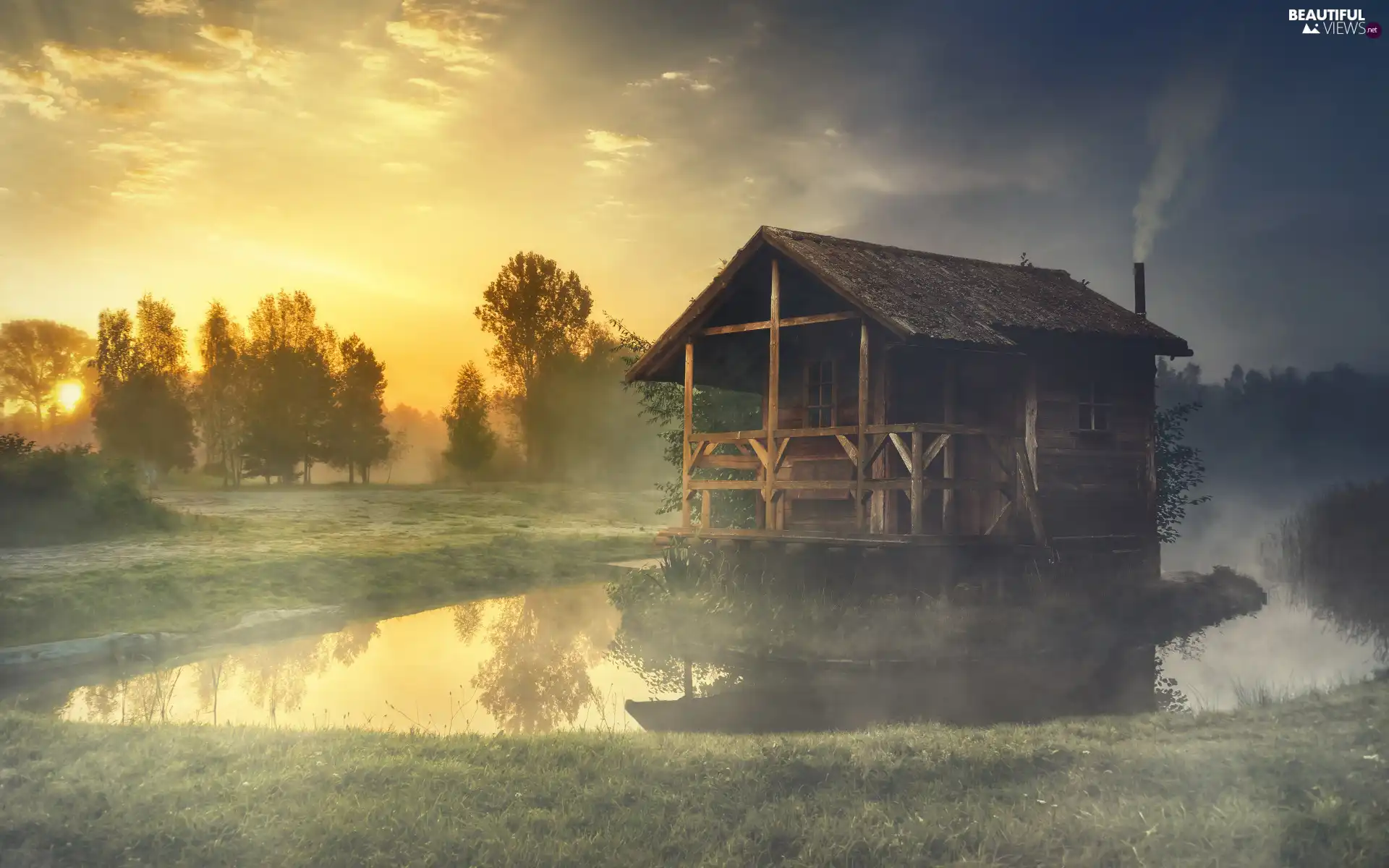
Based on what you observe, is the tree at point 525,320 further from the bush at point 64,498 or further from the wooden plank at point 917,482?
the wooden plank at point 917,482

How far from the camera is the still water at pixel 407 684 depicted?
1219 centimetres

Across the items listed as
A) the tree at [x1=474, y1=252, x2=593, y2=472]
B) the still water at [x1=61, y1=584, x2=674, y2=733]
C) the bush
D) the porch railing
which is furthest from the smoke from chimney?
the tree at [x1=474, y1=252, x2=593, y2=472]

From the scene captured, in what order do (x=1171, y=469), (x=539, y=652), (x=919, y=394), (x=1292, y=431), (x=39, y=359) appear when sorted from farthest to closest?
1. (x=1292, y=431)
2. (x=39, y=359)
3. (x=1171, y=469)
4. (x=919, y=394)
5. (x=539, y=652)

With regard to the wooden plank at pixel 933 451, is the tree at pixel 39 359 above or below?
above

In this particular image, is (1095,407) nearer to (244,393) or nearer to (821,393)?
(821,393)

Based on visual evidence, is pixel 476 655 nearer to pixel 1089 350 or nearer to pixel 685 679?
pixel 685 679

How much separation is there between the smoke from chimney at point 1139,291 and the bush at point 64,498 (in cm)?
2741

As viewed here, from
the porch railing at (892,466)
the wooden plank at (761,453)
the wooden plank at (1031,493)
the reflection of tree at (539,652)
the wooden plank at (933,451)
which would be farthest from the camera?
the wooden plank at (761,453)

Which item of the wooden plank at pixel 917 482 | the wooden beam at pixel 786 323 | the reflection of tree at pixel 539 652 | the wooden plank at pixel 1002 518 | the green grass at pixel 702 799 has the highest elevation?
the wooden beam at pixel 786 323

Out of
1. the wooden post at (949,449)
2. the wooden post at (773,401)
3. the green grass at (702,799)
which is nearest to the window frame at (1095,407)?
the wooden post at (949,449)

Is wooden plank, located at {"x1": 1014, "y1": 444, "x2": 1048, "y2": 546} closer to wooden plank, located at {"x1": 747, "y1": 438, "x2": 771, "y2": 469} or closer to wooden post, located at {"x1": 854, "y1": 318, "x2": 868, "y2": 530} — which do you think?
wooden post, located at {"x1": 854, "y1": 318, "x2": 868, "y2": 530}

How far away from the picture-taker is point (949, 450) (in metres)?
19.4

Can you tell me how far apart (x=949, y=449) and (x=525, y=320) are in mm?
45314

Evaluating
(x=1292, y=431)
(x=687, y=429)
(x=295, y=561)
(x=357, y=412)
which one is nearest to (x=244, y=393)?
(x=357, y=412)
